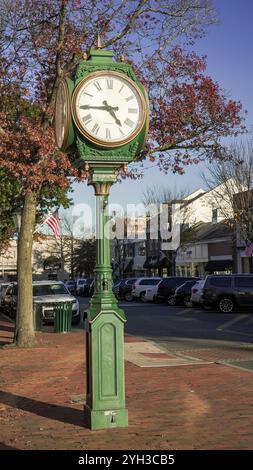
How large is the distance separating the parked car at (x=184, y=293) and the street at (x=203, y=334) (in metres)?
5.33

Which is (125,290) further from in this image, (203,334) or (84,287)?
(203,334)

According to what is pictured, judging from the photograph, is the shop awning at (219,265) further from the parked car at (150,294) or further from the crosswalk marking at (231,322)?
the crosswalk marking at (231,322)

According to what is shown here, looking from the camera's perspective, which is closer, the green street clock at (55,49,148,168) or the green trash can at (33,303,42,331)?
the green street clock at (55,49,148,168)

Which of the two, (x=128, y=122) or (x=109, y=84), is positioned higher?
(x=109, y=84)

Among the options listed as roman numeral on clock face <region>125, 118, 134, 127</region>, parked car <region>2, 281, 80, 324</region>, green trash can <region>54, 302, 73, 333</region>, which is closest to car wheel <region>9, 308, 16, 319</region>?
parked car <region>2, 281, 80, 324</region>

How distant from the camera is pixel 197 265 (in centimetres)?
5784

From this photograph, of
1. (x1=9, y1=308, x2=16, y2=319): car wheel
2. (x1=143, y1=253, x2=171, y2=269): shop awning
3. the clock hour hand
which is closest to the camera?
the clock hour hand

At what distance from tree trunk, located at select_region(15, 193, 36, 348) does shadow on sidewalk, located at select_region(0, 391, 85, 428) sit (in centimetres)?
629

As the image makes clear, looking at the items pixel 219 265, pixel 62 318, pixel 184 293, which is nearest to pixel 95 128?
pixel 62 318

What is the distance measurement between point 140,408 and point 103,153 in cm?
320

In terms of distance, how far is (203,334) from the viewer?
1756 centimetres

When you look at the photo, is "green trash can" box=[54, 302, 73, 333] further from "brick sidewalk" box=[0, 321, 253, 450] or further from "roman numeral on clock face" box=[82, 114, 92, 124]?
"roman numeral on clock face" box=[82, 114, 92, 124]

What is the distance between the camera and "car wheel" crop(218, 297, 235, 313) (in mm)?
26484
